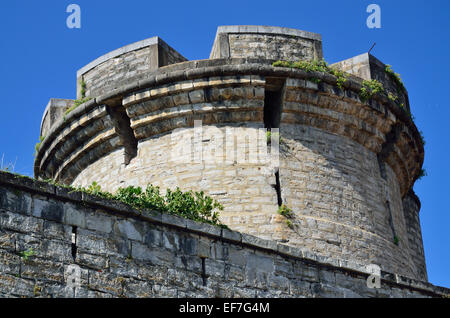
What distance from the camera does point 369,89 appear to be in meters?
11.8

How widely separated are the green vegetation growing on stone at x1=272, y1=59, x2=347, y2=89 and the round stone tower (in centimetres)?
7

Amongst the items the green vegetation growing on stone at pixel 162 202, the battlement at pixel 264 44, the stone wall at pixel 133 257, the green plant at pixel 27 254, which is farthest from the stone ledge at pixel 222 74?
the green plant at pixel 27 254

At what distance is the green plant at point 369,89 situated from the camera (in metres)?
11.7

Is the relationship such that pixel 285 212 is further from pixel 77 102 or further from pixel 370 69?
pixel 77 102

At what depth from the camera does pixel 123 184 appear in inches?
449

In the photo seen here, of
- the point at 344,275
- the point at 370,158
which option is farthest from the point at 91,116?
the point at 344,275

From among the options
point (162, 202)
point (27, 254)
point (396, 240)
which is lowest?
point (27, 254)

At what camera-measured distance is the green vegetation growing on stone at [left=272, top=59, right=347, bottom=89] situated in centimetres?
1136

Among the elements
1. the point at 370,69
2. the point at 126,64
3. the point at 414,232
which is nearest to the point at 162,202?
the point at 126,64

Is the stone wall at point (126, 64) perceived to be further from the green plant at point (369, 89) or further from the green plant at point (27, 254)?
the green plant at point (27, 254)

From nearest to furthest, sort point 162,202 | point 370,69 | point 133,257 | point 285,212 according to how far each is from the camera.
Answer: point 133,257 < point 162,202 < point 285,212 < point 370,69

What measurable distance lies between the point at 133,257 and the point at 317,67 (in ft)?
17.4

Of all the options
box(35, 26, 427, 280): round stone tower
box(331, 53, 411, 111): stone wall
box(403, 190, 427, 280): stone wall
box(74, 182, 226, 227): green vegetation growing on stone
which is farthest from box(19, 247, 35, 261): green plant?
box(403, 190, 427, 280): stone wall

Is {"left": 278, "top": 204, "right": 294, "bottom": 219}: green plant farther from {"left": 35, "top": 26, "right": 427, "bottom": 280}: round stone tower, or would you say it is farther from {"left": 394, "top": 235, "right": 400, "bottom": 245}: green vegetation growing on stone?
{"left": 394, "top": 235, "right": 400, "bottom": 245}: green vegetation growing on stone
